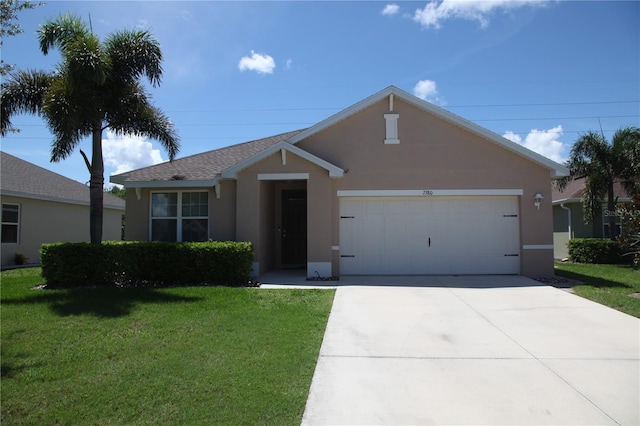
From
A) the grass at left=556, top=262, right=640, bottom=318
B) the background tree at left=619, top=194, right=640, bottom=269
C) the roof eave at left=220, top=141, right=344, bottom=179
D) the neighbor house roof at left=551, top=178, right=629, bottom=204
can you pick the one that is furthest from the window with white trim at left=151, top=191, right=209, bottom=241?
the neighbor house roof at left=551, top=178, right=629, bottom=204

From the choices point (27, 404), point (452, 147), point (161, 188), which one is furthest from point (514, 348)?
point (161, 188)

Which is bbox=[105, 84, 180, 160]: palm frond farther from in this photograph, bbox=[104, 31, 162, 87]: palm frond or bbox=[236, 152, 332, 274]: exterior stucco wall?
bbox=[236, 152, 332, 274]: exterior stucco wall

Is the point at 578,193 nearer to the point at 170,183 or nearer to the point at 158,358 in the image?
the point at 170,183

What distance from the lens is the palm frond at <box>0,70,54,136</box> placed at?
1061cm

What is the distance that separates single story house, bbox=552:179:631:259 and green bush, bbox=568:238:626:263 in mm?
963

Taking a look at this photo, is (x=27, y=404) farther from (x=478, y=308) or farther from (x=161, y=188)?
(x=161, y=188)

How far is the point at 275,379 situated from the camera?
176 inches

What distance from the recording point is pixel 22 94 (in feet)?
35.3

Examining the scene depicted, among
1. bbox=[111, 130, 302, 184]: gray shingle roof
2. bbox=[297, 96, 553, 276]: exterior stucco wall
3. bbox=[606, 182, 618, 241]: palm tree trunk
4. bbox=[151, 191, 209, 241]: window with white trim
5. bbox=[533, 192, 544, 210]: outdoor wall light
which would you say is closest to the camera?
bbox=[533, 192, 544, 210]: outdoor wall light

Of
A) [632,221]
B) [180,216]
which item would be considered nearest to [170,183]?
[180,216]

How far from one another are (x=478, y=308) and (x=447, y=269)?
4.13 meters

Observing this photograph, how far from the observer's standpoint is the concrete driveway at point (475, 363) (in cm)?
393

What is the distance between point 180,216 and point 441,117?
345 inches

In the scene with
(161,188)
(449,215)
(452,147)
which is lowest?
(449,215)
